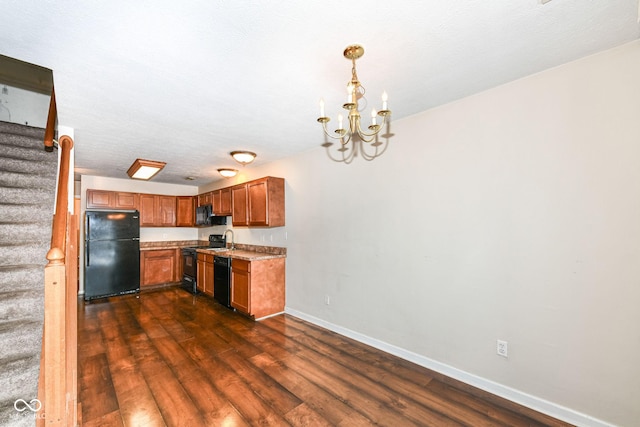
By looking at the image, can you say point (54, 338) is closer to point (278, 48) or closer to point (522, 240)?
point (278, 48)

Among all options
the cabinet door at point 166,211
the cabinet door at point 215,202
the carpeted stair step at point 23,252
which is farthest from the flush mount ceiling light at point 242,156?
the cabinet door at point 166,211

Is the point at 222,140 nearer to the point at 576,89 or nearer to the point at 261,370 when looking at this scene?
the point at 261,370

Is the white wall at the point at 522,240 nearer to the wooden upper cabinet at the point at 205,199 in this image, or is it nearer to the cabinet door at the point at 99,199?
the wooden upper cabinet at the point at 205,199

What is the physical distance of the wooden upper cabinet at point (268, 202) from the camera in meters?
4.29

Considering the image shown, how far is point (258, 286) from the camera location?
405 cm

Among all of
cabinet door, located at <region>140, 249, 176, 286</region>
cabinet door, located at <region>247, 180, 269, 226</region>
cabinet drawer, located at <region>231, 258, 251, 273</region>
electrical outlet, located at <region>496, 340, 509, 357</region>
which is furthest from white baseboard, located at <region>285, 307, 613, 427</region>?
cabinet door, located at <region>140, 249, 176, 286</region>

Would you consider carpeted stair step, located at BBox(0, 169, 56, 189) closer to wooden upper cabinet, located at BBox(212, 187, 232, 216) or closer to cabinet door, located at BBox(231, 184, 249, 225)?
cabinet door, located at BBox(231, 184, 249, 225)

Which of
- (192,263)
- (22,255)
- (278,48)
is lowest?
(192,263)

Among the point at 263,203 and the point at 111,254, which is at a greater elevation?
→ the point at 263,203

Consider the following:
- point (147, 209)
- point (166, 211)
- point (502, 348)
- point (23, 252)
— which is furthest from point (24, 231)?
→ point (502, 348)

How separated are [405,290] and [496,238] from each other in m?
1.02

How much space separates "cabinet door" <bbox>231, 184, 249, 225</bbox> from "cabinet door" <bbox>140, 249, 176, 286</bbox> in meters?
2.28

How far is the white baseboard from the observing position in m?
1.90

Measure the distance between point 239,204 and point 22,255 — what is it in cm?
287
